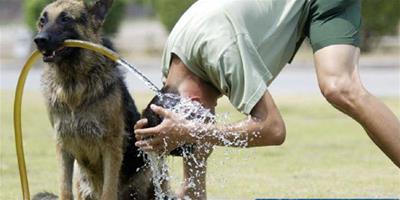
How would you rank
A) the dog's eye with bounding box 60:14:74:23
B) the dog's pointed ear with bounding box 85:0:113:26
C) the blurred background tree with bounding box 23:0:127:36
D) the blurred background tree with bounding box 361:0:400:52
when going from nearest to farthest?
the dog's eye with bounding box 60:14:74:23 < the dog's pointed ear with bounding box 85:0:113:26 < the blurred background tree with bounding box 361:0:400:52 < the blurred background tree with bounding box 23:0:127:36

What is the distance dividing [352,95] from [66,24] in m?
2.38

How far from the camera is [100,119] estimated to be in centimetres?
757

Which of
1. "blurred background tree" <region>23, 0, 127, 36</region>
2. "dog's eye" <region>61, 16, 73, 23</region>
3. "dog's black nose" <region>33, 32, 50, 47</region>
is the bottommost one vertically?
"blurred background tree" <region>23, 0, 127, 36</region>

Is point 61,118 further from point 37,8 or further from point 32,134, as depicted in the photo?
point 37,8

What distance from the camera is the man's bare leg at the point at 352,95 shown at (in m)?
6.10

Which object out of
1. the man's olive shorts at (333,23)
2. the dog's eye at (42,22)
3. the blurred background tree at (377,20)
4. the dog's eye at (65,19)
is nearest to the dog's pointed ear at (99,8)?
the dog's eye at (65,19)

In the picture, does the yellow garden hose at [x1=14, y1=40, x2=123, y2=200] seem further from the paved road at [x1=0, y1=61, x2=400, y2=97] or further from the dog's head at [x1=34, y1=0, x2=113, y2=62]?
the paved road at [x1=0, y1=61, x2=400, y2=97]

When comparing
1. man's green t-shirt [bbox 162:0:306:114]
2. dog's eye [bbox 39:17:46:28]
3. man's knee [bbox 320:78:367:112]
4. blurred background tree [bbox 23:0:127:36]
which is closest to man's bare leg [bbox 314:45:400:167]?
man's knee [bbox 320:78:367:112]

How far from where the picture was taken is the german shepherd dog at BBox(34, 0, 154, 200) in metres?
7.51

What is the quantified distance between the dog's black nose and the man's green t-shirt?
98cm

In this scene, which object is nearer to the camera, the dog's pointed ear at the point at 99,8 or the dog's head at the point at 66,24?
the dog's head at the point at 66,24

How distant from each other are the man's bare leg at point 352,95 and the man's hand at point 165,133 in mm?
920

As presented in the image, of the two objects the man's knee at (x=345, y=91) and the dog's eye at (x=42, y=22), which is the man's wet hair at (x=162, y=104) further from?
the dog's eye at (x=42, y=22)

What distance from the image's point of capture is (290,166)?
35.9 feet
